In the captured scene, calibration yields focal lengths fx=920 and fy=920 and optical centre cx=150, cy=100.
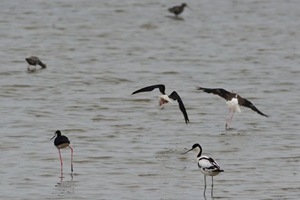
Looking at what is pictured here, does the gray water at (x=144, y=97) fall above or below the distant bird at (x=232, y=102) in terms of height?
below

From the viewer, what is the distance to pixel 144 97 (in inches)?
799

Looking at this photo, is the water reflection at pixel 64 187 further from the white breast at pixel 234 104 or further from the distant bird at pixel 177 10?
the distant bird at pixel 177 10

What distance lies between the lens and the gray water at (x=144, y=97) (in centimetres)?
1253

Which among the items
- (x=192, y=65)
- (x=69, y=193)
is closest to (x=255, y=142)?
(x=69, y=193)

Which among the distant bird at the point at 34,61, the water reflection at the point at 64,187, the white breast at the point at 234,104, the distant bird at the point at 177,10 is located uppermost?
the water reflection at the point at 64,187

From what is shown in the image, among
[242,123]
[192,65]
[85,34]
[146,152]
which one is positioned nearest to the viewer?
[146,152]

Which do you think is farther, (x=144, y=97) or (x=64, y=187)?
(x=144, y=97)

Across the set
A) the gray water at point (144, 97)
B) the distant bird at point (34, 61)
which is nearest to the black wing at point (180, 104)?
the gray water at point (144, 97)

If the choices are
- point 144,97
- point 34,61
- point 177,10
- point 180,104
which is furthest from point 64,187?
point 177,10

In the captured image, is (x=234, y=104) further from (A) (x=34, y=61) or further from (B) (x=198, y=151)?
(A) (x=34, y=61)

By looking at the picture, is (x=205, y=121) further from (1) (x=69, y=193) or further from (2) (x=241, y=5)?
(2) (x=241, y=5)

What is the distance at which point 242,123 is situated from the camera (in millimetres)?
17484

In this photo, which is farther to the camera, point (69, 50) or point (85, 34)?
point (85, 34)

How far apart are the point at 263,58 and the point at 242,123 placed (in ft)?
29.3
